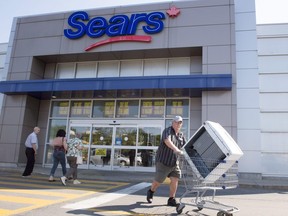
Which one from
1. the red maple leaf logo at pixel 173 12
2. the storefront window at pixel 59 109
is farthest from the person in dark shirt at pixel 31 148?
the red maple leaf logo at pixel 173 12

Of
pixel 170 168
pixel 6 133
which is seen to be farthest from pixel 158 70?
pixel 170 168

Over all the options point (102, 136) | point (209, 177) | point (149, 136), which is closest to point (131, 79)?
point (149, 136)

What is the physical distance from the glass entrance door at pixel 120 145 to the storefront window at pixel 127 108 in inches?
19.5

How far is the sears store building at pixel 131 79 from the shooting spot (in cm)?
1282

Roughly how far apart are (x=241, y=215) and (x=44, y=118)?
1262 centimetres

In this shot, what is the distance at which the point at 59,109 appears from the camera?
51.3ft

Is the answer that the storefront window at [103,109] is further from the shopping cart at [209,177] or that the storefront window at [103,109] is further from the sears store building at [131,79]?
the shopping cart at [209,177]

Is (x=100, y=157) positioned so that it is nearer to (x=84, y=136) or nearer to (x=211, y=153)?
(x=84, y=136)

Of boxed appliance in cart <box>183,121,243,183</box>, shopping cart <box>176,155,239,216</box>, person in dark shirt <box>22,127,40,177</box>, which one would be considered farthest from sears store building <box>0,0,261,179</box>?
shopping cart <box>176,155,239,216</box>

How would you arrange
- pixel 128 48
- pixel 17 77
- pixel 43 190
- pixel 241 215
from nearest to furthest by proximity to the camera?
1. pixel 241 215
2. pixel 43 190
3. pixel 128 48
4. pixel 17 77

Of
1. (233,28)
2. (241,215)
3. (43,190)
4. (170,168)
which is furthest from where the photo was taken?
(233,28)

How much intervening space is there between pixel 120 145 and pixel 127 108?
1922 mm

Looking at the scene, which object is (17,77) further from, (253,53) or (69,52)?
(253,53)

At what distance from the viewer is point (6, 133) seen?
14.8 m
